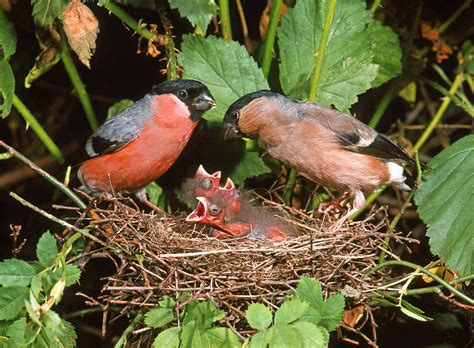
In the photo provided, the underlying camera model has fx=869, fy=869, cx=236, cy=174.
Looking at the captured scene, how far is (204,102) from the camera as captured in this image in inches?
136

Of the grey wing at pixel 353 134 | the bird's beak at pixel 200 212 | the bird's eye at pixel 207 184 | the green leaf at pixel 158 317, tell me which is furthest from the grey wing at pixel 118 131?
the green leaf at pixel 158 317

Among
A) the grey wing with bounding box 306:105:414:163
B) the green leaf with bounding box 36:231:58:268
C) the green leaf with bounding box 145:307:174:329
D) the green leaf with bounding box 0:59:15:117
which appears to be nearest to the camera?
the green leaf with bounding box 36:231:58:268

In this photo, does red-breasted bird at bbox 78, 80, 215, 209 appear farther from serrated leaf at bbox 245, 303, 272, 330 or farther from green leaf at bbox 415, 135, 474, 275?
serrated leaf at bbox 245, 303, 272, 330

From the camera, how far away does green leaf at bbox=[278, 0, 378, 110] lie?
11.2 ft

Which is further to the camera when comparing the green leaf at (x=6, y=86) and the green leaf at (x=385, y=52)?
the green leaf at (x=385, y=52)

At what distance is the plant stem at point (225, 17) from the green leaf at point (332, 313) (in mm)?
1303

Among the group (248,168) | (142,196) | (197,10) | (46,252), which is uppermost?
(197,10)

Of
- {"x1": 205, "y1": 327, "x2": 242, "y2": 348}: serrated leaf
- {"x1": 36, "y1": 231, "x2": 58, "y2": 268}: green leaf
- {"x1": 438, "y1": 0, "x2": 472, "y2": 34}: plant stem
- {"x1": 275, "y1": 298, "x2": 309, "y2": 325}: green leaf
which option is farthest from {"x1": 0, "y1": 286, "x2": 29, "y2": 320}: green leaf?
{"x1": 438, "y1": 0, "x2": 472, "y2": 34}: plant stem

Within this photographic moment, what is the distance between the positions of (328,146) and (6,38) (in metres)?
1.32

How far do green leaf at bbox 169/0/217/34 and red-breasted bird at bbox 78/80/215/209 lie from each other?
0.46 metres

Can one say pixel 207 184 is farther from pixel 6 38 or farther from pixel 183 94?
pixel 6 38

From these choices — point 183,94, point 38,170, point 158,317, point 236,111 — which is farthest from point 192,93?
point 158,317

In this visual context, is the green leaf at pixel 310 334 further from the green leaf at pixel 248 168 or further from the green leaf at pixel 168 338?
the green leaf at pixel 248 168

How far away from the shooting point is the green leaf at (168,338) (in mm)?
2596
